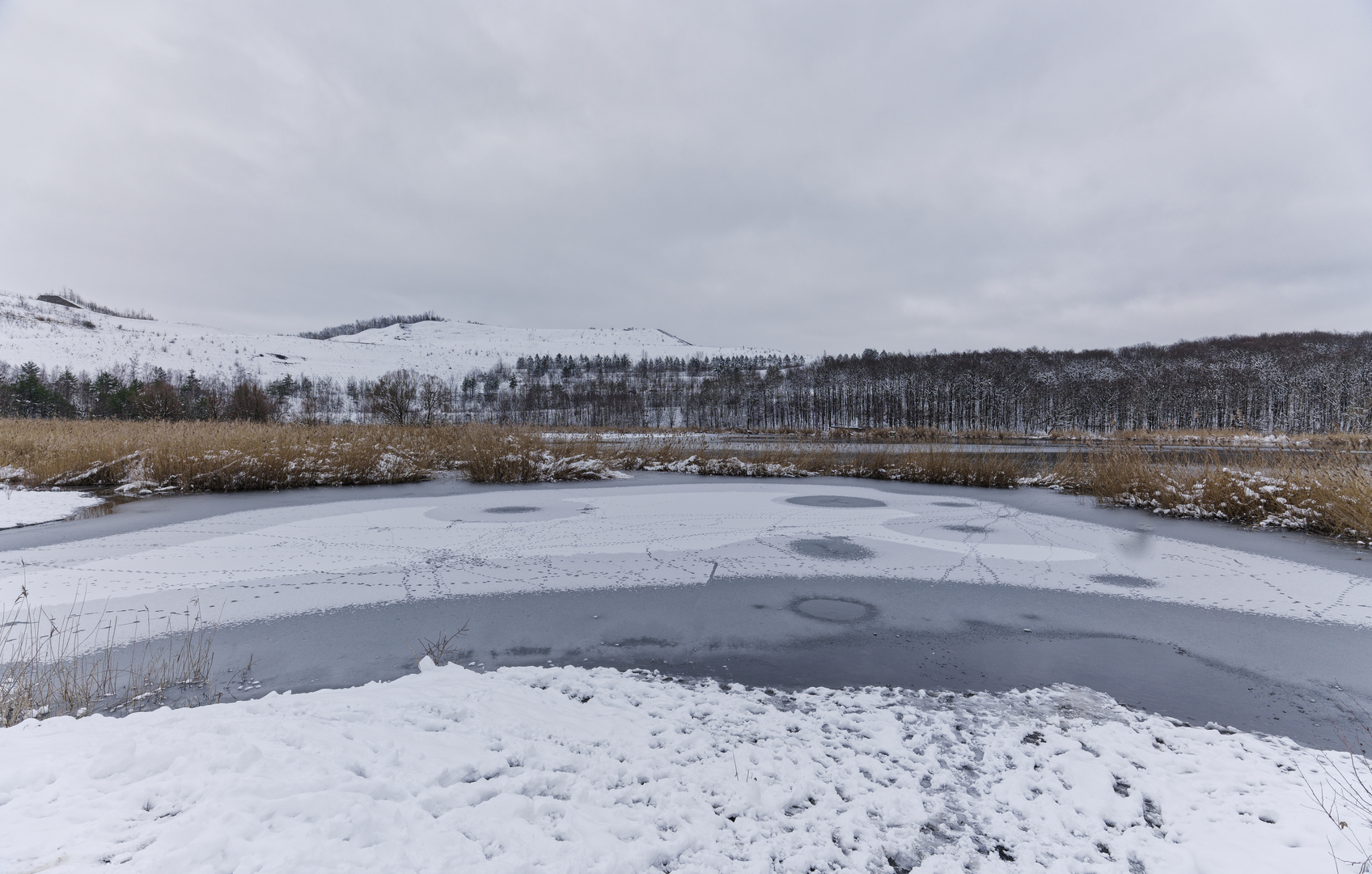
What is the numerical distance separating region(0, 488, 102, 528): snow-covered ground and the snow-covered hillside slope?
66.9 metres

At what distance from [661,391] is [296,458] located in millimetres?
59338

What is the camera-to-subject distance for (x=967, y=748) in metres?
2.88

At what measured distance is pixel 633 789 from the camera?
2.44 metres

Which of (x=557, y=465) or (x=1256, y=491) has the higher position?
(x=1256, y=491)

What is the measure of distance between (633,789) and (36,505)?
13.2 m

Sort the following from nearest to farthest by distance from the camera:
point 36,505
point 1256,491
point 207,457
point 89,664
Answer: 1. point 89,664
2. point 1256,491
3. point 36,505
4. point 207,457

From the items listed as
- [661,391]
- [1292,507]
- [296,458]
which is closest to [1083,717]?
[1292,507]

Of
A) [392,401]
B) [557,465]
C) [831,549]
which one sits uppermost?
[392,401]

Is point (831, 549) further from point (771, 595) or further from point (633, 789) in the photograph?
point (633, 789)

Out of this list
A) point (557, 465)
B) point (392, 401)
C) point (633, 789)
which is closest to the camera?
point (633, 789)

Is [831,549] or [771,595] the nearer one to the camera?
[771,595]

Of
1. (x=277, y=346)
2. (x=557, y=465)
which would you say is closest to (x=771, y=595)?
(x=557, y=465)

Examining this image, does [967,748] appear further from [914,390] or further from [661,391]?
[661,391]

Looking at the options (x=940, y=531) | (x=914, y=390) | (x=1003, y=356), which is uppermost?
(x=1003, y=356)
